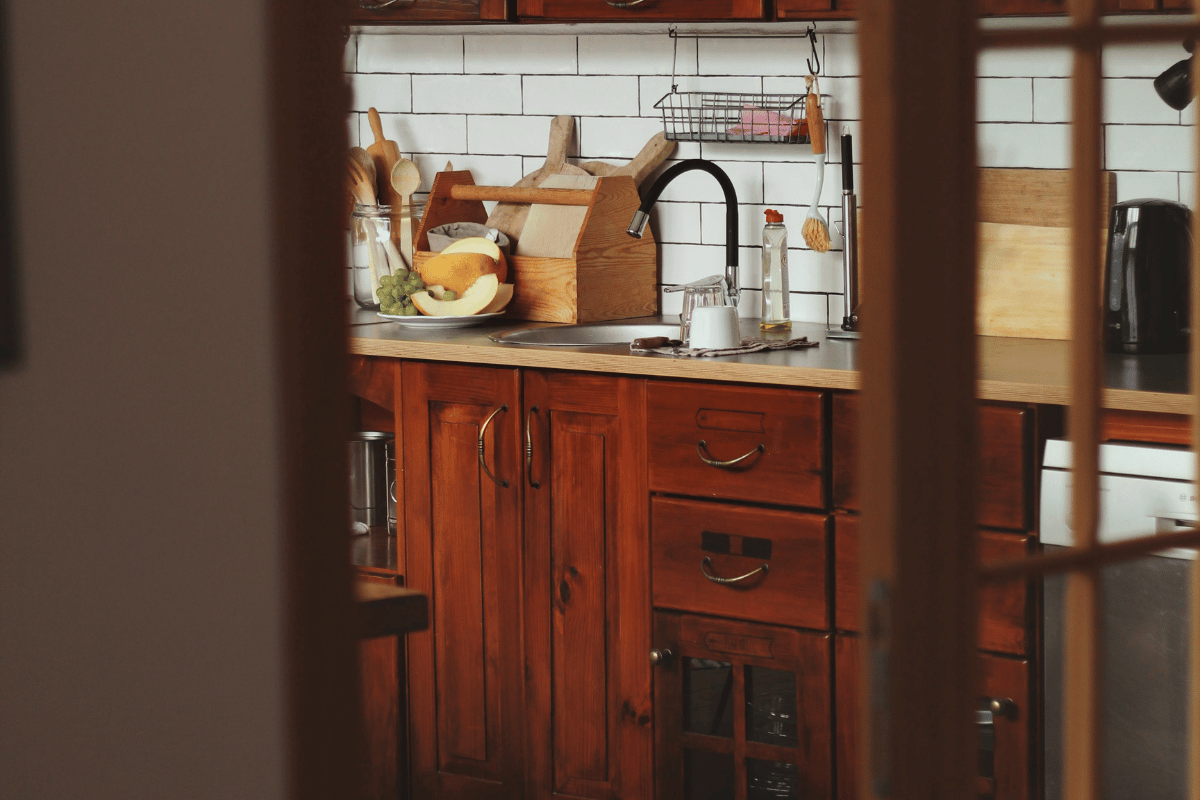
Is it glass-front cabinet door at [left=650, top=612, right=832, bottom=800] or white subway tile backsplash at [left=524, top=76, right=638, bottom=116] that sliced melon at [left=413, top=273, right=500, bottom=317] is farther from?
glass-front cabinet door at [left=650, top=612, right=832, bottom=800]

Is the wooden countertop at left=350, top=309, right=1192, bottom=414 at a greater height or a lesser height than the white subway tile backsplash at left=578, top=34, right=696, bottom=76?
lesser

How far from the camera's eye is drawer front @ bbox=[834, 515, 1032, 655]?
1.09 meters

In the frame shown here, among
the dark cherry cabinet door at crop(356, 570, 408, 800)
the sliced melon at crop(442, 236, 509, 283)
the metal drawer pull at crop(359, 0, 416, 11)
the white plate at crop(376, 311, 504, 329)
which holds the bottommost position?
the dark cherry cabinet door at crop(356, 570, 408, 800)

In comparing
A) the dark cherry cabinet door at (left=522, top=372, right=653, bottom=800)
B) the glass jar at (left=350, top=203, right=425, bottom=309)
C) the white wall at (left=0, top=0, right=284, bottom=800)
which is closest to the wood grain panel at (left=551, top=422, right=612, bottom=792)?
the dark cherry cabinet door at (left=522, top=372, right=653, bottom=800)

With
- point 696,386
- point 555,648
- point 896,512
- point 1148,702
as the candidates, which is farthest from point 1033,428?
point 896,512

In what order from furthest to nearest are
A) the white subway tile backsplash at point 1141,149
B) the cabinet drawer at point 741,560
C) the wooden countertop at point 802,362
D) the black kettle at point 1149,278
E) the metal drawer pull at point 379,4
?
the metal drawer pull at point 379,4 → the cabinet drawer at point 741,560 → the white subway tile backsplash at point 1141,149 → the wooden countertop at point 802,362 → the black kettle at point 1149,278

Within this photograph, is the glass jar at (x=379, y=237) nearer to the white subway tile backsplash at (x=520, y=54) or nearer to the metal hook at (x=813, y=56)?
the white subway tile backsplash at (x=520, y=54)

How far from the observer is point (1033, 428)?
2229 millimetres

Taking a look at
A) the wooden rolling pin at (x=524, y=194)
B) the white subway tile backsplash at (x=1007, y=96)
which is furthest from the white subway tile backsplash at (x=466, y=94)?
the white subway tile backsplash at (x=1007, y=96)

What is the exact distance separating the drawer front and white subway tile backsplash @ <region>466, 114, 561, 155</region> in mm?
1482

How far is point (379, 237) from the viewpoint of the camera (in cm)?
356

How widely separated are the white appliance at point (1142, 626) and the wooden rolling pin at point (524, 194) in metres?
1.87

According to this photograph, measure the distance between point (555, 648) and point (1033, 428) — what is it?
1106mm

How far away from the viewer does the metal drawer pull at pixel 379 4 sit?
3.24m
